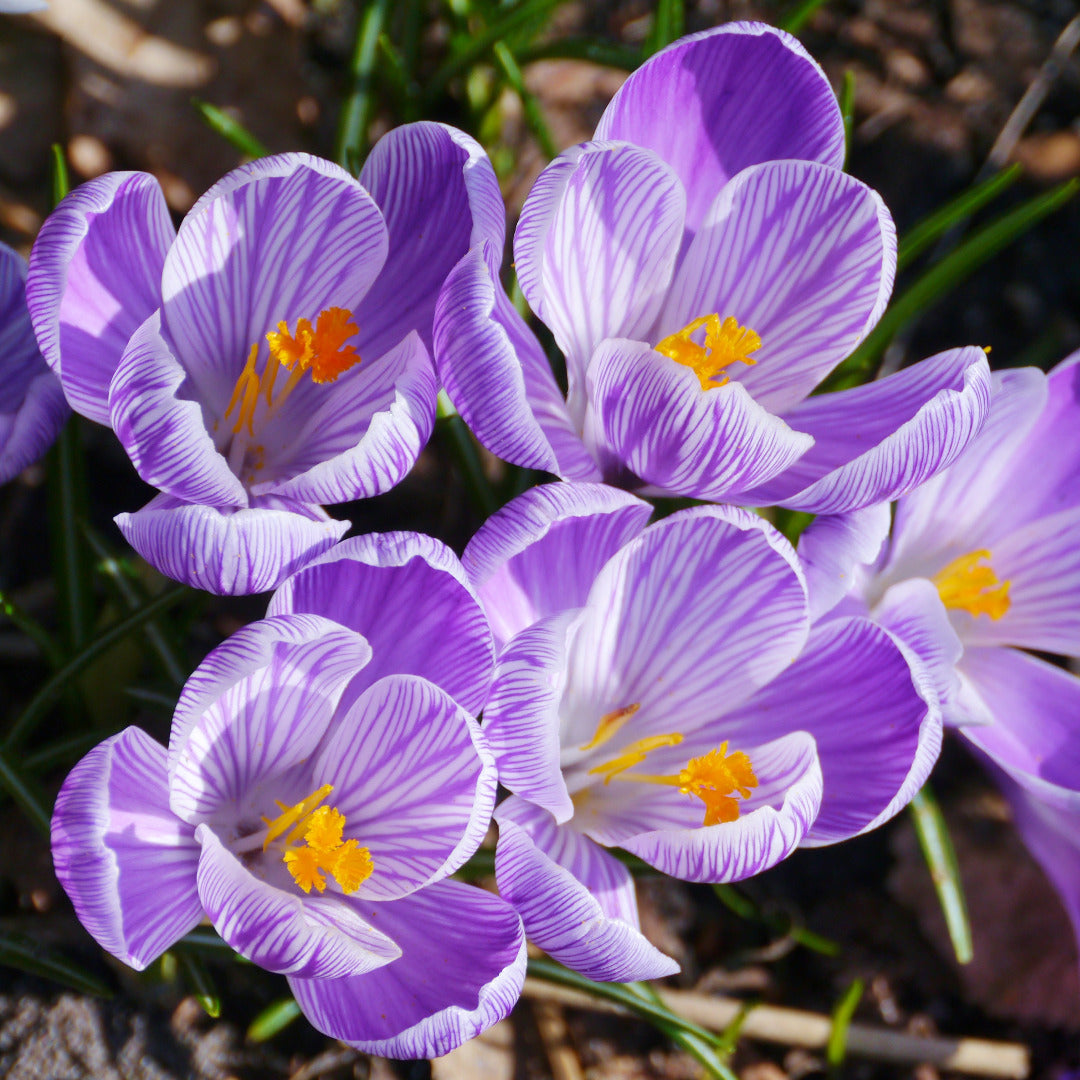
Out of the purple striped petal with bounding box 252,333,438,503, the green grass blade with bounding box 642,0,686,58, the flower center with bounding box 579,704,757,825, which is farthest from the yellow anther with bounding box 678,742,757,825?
the green grass blade with bounding box 642,0,686,58

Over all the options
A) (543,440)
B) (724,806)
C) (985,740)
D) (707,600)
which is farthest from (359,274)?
(985,740)

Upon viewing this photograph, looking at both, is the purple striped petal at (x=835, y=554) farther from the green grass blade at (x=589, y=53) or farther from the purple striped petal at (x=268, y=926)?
the green grass blade at (x=589, y=53)

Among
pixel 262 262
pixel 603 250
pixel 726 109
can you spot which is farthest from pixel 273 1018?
pixel 726 109

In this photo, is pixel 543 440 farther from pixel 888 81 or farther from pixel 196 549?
pixel 888 81

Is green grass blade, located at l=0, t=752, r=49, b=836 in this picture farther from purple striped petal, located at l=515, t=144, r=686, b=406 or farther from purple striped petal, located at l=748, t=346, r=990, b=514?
purple striped petal, located at l=748, t=346, r=990, b=514

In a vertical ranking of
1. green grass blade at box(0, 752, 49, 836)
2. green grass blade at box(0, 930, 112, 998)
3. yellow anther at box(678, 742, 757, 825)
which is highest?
yellow anther at box(678, 742, 757, 825)
